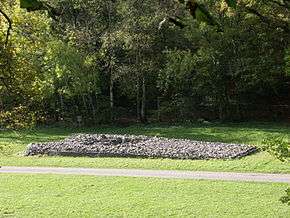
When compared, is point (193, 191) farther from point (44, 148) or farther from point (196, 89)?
point (196, 89)

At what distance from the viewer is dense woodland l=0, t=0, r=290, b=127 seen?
2936cm

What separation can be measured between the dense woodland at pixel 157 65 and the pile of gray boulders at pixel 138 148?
20.6ft

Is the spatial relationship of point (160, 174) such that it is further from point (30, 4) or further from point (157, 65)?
point (30, 4)

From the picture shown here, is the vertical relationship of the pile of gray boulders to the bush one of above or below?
below

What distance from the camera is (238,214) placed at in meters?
12.3

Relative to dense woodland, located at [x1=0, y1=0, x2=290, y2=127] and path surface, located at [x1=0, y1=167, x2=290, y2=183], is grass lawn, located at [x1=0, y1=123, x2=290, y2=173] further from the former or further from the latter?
dense woodland, located at [x1=0, y1=0, x2=290, y2=127]

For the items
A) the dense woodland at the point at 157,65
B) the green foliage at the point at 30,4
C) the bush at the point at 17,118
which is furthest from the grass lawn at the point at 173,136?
the green foliage at the point at 30,4

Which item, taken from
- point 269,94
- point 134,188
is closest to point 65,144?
point 134,188

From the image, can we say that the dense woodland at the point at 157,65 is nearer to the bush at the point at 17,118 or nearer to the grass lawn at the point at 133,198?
the grass lawn at the point at 133,198

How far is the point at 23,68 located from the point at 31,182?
3.96 m

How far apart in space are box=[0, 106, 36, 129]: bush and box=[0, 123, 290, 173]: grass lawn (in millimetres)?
1152

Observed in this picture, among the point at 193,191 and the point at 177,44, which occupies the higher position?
the point at 177,44

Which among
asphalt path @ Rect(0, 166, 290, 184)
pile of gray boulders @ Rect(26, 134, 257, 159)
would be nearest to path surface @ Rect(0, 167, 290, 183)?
asphalt path @ Rect(0, 166, 290, 184)

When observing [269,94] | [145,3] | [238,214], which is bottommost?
[238,214]
